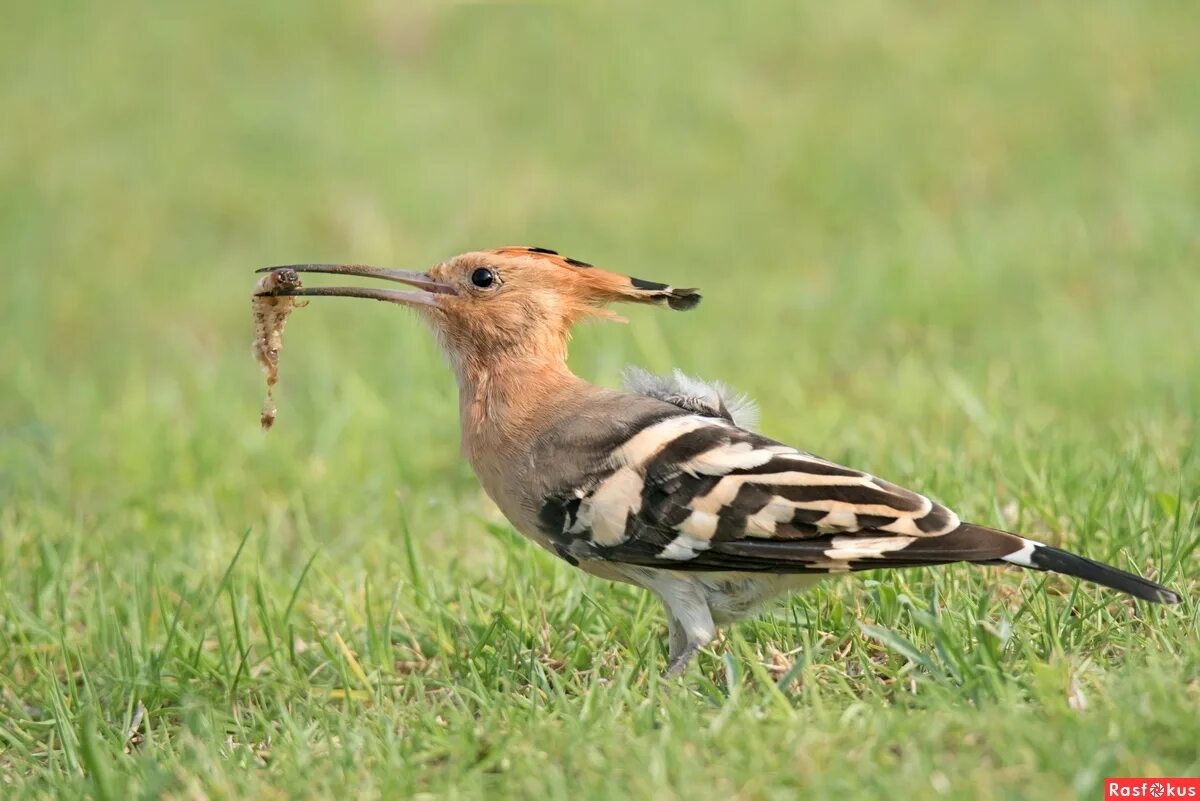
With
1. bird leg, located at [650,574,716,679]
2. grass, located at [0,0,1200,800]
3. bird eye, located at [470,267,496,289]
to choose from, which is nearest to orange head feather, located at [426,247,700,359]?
bird eye, located at [470,267,496,289]

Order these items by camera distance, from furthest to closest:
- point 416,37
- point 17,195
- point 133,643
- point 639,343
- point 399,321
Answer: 1. point 416,37
2. point 17,195
3. point 399,321
4. point 639,343
5. point 133,643

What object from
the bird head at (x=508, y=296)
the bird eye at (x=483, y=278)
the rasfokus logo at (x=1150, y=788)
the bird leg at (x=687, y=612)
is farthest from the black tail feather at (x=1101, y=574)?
the bird eye at (x=483, y=278)

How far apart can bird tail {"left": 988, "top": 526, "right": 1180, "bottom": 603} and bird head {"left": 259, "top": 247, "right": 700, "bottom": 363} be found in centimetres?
103

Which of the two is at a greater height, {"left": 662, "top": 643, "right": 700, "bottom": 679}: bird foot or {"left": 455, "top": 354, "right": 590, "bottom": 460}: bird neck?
{"left": 455, "top": 354, "right": 590, "bottom": 460}: bird neck

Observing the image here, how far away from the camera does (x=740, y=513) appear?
2854 mm

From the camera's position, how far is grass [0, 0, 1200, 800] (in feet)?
8.50

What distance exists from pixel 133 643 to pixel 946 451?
2174 millimetres

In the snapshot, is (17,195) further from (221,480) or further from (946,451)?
(946,451)

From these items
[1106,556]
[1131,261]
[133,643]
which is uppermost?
[1131,261]

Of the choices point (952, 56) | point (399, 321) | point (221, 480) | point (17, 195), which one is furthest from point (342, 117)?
point (221, 480)

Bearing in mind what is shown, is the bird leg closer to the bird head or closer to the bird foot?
the bird foot

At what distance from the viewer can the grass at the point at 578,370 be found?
2590 millimetres

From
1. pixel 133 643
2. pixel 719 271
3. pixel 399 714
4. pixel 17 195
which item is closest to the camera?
pixel 399 714

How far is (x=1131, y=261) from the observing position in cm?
643
